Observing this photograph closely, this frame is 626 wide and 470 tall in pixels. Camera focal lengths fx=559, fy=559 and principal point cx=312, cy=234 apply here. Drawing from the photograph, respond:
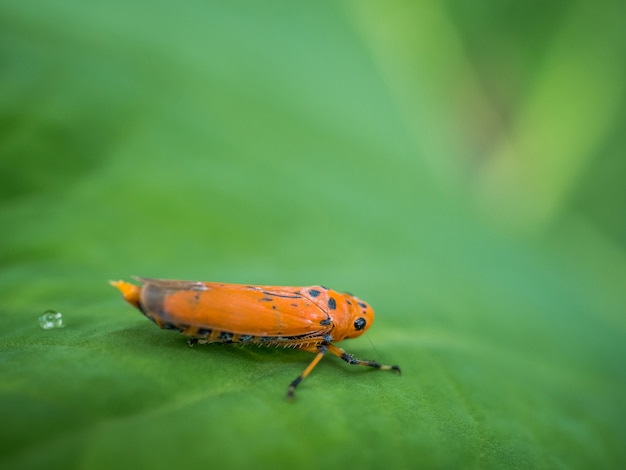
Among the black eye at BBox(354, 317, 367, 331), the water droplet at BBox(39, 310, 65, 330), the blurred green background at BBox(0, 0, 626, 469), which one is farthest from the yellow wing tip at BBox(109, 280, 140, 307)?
the black eye at BBox(354, 317, 367, 331)

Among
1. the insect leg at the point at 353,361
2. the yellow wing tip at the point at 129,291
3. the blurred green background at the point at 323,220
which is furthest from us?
the insect leg at the point at 353,361

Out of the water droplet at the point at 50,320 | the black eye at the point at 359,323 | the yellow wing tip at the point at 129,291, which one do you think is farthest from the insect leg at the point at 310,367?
the water droplet at the point at 50,320

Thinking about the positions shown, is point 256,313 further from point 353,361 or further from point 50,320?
point 50,320

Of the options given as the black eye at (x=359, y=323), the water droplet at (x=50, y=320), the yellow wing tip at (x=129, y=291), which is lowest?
the water droplet at (x=50, y=320)

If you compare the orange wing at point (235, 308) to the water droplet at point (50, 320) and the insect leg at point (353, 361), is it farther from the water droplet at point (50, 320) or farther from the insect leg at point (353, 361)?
the water droplet at point (50, 320)

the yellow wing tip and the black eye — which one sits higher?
the black eye

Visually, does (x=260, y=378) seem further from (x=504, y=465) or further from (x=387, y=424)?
(x=504, y=465)

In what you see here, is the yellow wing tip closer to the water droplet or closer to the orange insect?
the orange insect

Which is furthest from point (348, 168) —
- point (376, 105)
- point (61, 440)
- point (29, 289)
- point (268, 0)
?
point (61, 440)
